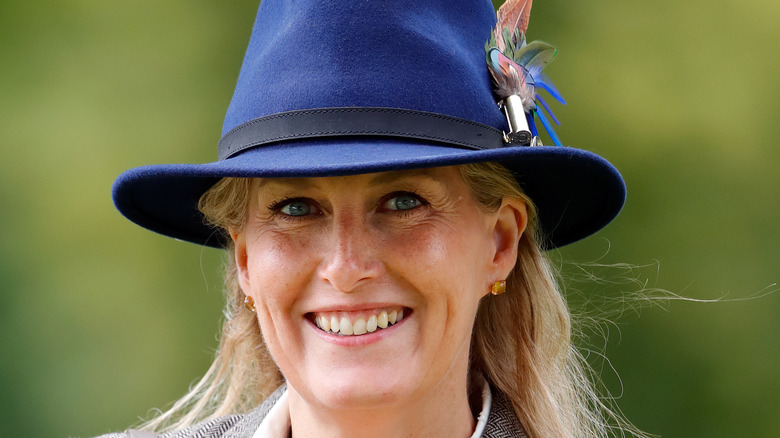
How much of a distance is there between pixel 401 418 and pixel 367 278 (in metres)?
0.41

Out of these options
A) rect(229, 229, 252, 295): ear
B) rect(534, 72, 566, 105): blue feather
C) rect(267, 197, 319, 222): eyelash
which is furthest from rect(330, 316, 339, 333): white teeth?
rect(534, 72, 566, 105): blue feather

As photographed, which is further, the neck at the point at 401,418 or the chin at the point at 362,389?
the neck at the point at 401,418

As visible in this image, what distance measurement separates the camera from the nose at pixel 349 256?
8.05 ft

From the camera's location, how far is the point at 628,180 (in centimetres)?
471

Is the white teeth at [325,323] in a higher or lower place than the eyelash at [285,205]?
lower

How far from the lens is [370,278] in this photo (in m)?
2.48

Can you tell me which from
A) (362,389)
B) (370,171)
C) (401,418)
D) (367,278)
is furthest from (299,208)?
(401,418)

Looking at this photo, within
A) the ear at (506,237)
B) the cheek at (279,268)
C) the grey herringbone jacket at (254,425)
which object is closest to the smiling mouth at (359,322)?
the cheek at (279,268)

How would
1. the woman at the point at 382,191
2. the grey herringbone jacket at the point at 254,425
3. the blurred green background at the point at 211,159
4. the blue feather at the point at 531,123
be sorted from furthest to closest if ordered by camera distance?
the blurred green background at the point at 211,159 → the grey herringbone jacket at the point at 254,425 → the blue feather at the point at 531,123 → the woman at the point at 382,191

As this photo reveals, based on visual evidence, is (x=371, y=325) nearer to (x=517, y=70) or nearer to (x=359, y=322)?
(x=359, y=322)

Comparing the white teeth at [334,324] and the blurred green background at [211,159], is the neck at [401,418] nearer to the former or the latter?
the white teeth at [334,324]

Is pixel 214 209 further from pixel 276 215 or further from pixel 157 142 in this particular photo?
pixel 157 142

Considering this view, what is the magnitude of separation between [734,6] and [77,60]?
3.16m

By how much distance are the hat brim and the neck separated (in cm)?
56
